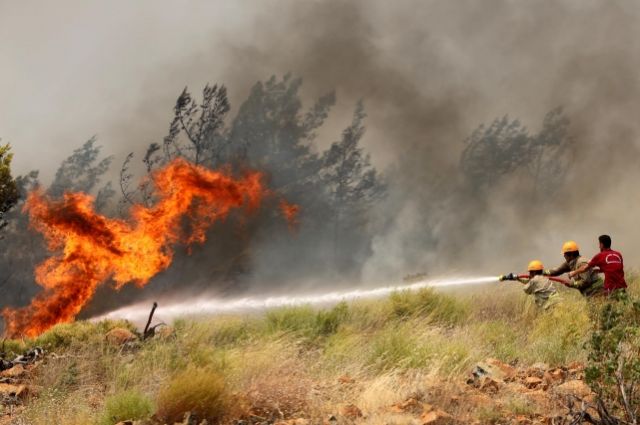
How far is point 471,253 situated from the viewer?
47.4 meters

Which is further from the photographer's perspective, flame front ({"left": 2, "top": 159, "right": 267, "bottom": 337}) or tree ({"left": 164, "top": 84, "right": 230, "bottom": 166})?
tree ({"left": 164, "top": 84, "right": 230, "bottom": 166})

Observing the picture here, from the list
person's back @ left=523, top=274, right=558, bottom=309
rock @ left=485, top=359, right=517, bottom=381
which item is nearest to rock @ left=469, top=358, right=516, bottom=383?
rock @ left=485, top=359, right=517, bottom=381

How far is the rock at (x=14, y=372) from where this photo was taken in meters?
8.02

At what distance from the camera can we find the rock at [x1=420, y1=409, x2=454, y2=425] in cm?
435

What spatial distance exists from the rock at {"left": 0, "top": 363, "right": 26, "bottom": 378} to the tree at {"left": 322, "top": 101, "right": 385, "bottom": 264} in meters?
36.0

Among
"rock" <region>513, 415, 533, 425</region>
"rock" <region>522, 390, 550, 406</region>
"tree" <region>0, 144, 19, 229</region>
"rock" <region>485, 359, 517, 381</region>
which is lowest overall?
"rock" <region>513, 415, 533, 425</region>

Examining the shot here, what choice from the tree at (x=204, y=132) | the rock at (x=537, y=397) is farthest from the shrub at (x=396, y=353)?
the tree at (x=204, y=132)

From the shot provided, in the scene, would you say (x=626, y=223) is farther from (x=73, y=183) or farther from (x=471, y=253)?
(x=73, y=183)

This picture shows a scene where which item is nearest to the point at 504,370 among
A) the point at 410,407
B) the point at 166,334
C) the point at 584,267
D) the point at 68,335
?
the point at 410,407

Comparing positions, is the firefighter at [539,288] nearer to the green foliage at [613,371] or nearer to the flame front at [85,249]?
the green foliage at [613,371]

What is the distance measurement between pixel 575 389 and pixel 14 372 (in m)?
7.60

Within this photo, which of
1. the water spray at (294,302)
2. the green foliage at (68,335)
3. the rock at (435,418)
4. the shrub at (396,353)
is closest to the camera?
the rock at (435,418)

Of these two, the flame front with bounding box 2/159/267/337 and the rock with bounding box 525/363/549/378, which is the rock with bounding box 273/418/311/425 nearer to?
the rock with bounding box 525/363/549/378

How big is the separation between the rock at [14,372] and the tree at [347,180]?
118 feet
